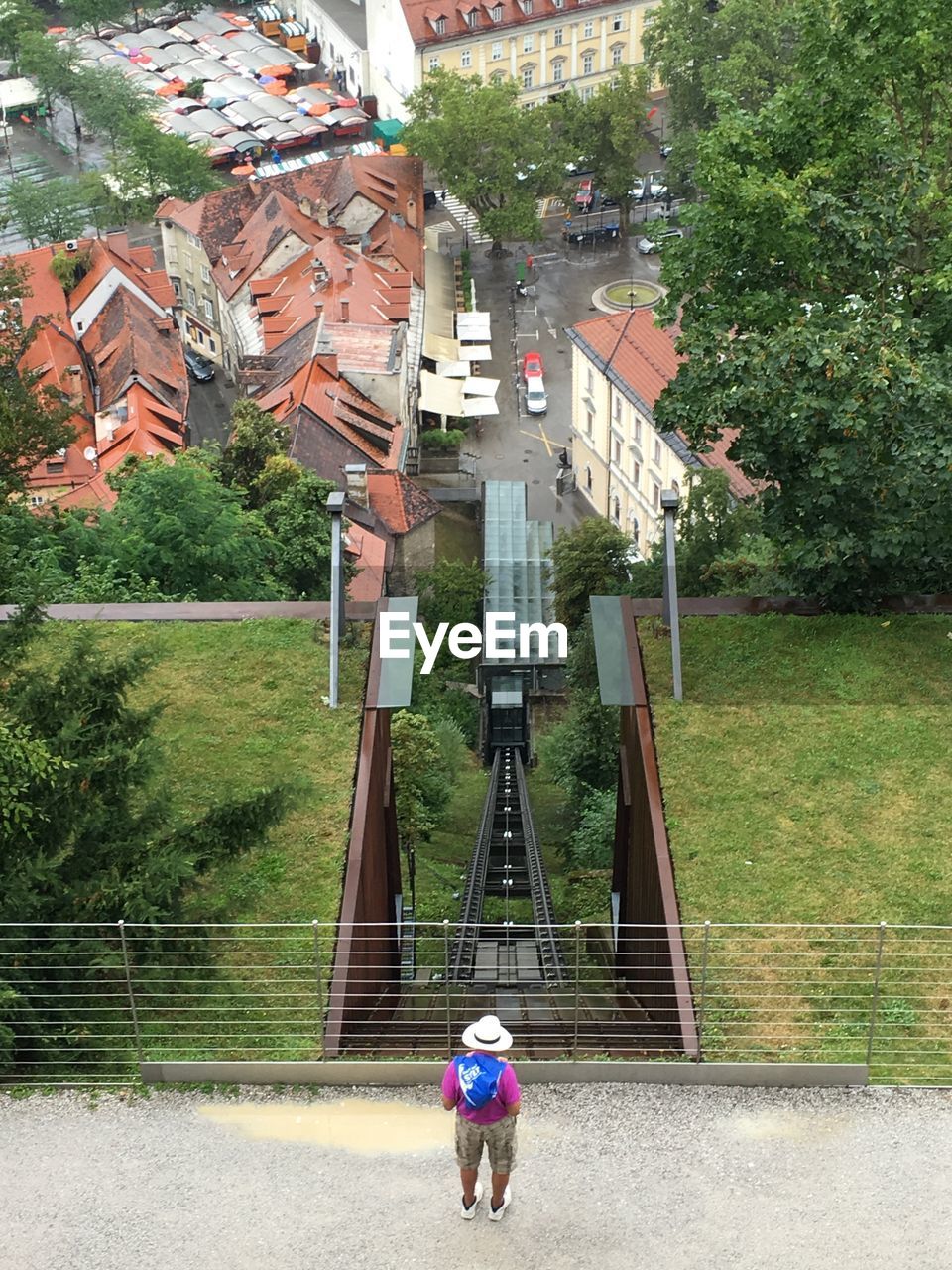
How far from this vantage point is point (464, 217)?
77812mm

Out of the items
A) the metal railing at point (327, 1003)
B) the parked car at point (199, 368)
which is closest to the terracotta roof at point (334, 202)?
the parked car at point (199, 368)

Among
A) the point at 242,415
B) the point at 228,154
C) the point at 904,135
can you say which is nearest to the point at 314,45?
the point at 228,154

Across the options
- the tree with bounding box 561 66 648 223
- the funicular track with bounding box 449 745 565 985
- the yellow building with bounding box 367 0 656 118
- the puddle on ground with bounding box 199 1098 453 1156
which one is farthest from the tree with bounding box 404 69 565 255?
the puddle on ground with bounding box 199 1098 453 1156

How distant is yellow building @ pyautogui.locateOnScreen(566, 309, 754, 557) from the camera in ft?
173

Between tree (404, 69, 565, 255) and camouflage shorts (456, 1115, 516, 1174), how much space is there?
204 ft

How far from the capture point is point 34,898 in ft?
44.8

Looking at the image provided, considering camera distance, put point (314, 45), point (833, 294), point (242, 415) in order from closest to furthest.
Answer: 1. point (833, 294)
2. point (242, 415)
3. point (314, 45)

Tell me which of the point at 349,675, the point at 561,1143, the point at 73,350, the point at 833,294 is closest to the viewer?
the point at 561,1143

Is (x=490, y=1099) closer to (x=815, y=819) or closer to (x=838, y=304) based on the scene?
(x=815, y=819)

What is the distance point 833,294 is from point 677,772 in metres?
7.61

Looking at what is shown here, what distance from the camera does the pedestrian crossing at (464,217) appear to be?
3012 inches

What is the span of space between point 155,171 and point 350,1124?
68843 millimetres

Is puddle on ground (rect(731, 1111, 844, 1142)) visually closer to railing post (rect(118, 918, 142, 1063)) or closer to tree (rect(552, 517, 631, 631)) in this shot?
railing post (rect(118, 918, 142, 1063))

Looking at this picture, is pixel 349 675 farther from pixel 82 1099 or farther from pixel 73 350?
pixel 73 350
